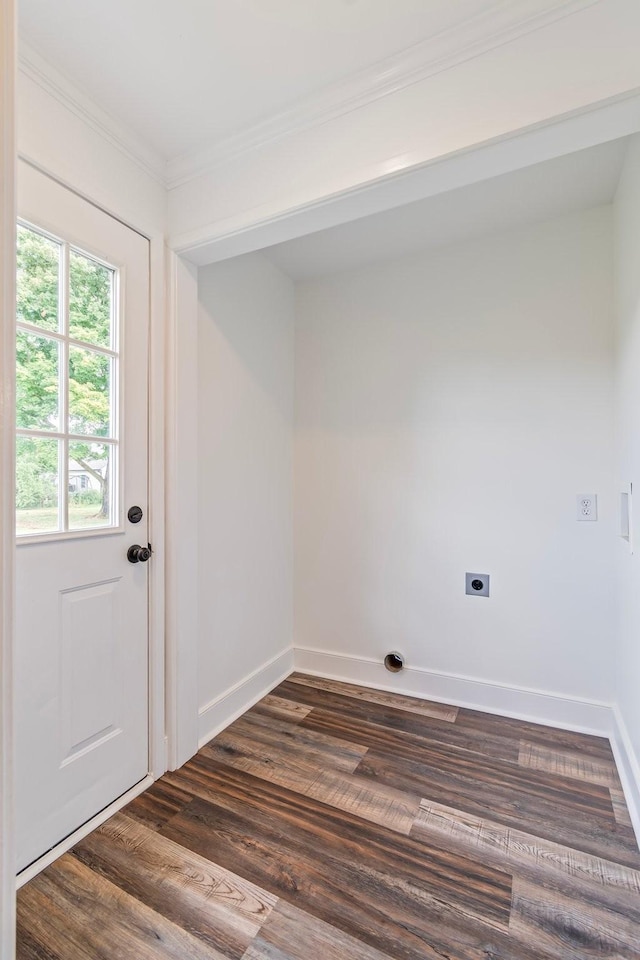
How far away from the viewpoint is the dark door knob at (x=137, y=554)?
1668mm

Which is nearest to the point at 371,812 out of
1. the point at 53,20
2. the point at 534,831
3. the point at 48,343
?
the point at 534,831

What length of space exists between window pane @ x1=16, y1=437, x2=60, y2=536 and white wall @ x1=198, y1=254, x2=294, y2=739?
2.01 ft

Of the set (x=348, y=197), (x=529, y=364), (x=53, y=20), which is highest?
(x=53, y=20)

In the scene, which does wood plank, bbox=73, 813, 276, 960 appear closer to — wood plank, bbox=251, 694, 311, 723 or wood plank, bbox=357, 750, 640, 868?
wood plank, bbox=357, 750, 640, 868

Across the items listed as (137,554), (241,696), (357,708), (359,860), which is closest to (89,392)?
(137,554)

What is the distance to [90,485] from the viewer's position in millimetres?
1536

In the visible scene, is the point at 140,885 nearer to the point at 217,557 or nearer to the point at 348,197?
A: the point at 217,557

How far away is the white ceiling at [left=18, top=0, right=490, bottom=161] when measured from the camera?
1198 mm

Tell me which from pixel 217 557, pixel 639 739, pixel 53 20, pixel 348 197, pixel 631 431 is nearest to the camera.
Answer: pixel 53 20

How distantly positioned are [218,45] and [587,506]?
7.37 ft

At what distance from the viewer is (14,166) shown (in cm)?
67

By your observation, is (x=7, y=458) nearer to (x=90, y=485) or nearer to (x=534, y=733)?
(x=90, y=485)

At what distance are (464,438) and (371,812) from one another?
Result: 171 centimetres

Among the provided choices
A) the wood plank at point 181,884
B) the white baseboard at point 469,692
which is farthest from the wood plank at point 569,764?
the wood plank at point 181,884
